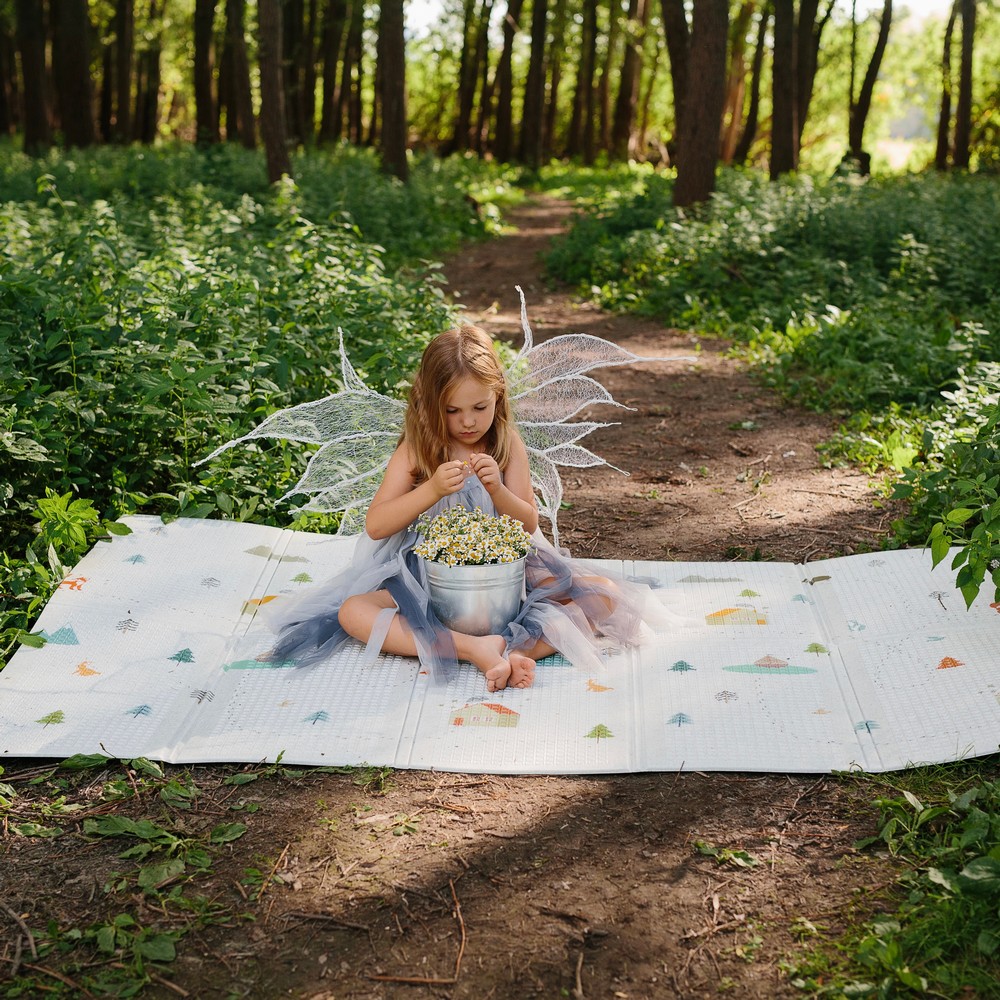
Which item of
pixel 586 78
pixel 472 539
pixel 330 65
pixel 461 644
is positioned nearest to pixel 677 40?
pixel 330 65

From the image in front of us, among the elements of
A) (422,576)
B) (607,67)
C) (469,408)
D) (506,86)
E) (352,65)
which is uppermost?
(607,67)

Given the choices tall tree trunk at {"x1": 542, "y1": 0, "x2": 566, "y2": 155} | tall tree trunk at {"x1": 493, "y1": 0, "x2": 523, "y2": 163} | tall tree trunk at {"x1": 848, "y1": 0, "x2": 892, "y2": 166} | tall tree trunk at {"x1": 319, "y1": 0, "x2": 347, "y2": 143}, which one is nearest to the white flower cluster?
tall tree trunk at {"x1": 848, "y1": 0, "x2": 892, "y2": 166}

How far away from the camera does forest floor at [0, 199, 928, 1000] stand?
2533mm

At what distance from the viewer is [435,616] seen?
4137mm

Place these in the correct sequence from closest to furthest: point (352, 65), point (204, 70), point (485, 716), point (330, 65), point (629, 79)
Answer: point (485, 716) → point (204, 70) → point (330, 65) → point (352, 65) → point (629, 79)

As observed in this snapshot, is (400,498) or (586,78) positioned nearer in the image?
(400,498)

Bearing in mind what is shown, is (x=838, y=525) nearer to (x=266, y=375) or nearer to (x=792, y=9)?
(x=266, y=375)

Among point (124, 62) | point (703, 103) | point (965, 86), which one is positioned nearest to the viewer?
point (703, 103)

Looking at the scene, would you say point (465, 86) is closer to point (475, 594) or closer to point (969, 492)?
point (969, 492)

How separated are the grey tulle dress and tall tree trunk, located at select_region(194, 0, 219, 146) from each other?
18466 mm

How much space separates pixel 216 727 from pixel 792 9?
1786 cm

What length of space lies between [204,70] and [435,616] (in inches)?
848

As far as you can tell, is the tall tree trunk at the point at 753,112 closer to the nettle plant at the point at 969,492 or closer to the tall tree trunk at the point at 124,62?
the tall tree trunk at the point at 124,62

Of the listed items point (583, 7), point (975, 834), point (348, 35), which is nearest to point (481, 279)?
point (975, 834)
